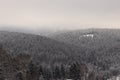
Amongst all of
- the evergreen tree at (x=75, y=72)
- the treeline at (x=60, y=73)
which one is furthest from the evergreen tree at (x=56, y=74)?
the evergreen tree at (x=75, y=72)

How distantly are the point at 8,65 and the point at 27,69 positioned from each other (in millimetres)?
6703

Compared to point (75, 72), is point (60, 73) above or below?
below

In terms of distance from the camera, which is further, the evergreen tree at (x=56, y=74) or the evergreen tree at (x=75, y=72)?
the evergreen tree at (x=56, y=74)

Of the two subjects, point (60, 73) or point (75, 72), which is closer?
point (75, 72)

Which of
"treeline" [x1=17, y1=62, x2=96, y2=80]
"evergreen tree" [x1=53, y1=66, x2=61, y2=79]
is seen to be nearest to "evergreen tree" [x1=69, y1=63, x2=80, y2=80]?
"treeline" [x1=17, y1=62, x2=96, y2=80]

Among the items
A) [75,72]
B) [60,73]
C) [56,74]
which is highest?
[75,72]

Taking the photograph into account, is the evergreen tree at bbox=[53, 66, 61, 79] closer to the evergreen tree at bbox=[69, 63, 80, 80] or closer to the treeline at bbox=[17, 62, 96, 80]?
the treeline at bbox=[17, 62, 96, 80]

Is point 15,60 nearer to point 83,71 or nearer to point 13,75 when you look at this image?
point 13,75

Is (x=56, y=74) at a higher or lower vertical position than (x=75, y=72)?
lower

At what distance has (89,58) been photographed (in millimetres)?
193625

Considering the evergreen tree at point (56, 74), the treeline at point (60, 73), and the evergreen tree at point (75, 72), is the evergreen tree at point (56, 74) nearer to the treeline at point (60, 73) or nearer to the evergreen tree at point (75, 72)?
the treeline at point (60, 73)

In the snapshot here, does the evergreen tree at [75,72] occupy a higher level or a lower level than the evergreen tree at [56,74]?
higher

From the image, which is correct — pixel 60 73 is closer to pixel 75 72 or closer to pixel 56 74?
pixel 56 74

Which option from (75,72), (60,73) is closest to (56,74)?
(60,73)
